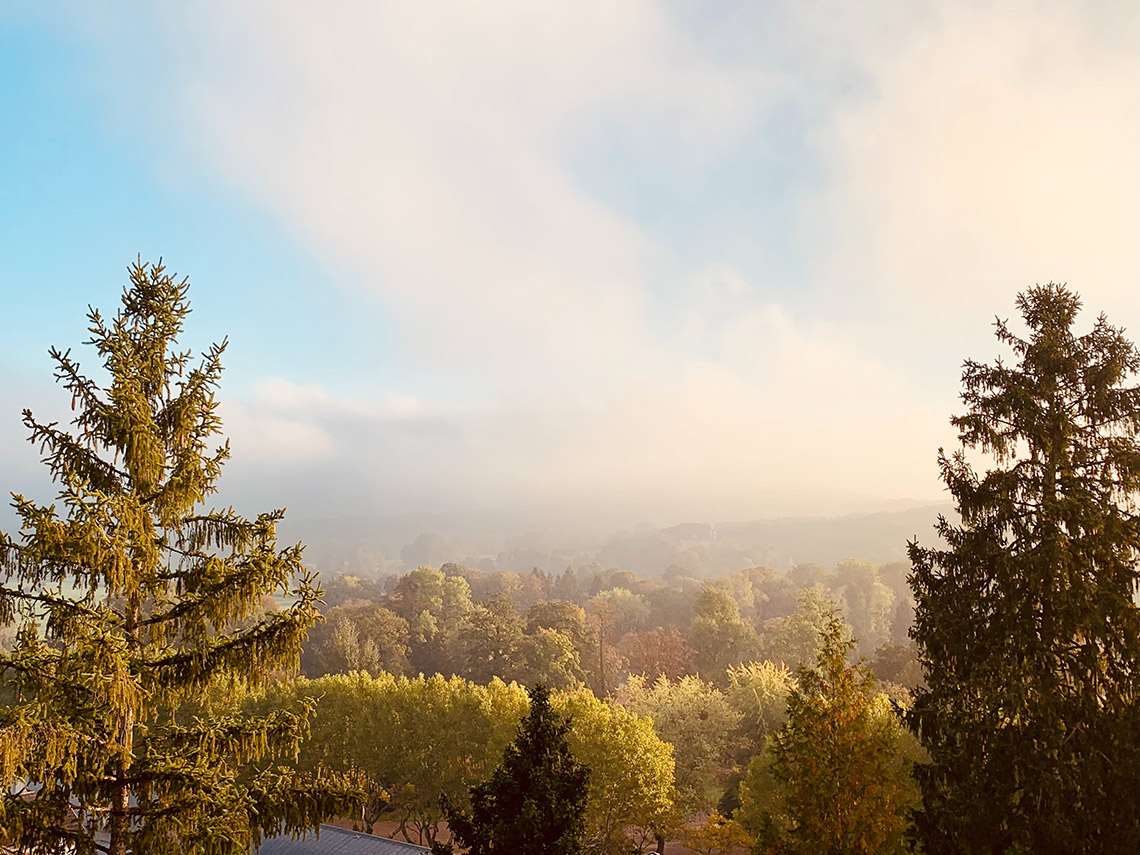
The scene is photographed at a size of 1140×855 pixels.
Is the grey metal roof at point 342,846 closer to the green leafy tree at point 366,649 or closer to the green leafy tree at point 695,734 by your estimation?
the green leafy tree at point 695,734

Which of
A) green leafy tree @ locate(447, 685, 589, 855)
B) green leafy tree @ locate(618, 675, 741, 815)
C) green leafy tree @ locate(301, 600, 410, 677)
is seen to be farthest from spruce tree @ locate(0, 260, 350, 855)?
green leafy tree @ locate(301, 600, 410, 677)

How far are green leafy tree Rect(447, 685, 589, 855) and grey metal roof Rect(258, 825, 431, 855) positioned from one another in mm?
13707

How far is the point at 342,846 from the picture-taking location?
82.3 ft

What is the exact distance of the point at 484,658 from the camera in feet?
179

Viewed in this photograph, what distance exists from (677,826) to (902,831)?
47.9ft

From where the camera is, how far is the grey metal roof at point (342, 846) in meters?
24.4

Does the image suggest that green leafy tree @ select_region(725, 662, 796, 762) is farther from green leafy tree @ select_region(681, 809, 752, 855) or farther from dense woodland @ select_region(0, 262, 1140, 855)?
dense woodland @ select_region(0, 262, 1140, 855)

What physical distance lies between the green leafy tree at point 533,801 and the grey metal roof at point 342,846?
13707mm

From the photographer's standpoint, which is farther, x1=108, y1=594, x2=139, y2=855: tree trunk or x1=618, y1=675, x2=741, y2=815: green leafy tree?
x1=618, y1=675, x2=741, y2=815: green leafy tree

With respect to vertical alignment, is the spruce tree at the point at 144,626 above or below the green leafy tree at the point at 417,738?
above

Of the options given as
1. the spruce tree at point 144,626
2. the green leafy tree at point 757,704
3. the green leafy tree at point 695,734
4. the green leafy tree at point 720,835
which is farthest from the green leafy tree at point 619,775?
the spruce tree at point 144,626

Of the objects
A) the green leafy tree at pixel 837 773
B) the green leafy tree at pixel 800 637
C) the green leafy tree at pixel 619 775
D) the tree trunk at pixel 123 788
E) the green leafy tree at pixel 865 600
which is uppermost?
the tree trunk at pixel 123 788

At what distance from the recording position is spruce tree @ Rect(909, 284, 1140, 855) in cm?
1142

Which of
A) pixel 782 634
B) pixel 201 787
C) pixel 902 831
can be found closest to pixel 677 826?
pixel 902 831
